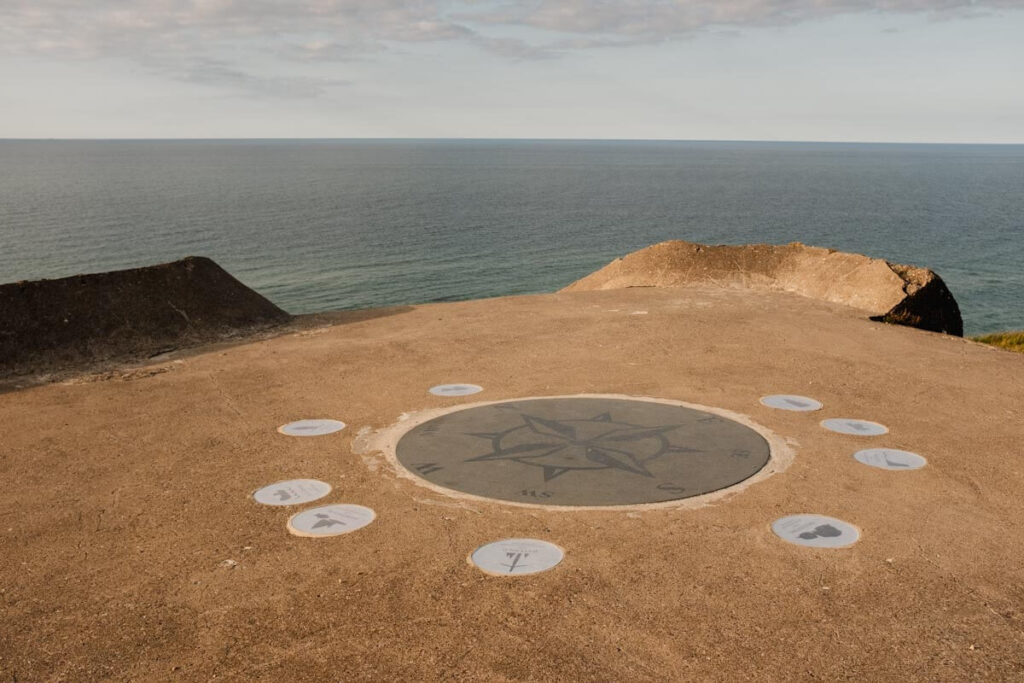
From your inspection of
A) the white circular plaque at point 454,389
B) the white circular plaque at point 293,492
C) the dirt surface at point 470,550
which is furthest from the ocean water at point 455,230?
the white circular plaque at point 293,492

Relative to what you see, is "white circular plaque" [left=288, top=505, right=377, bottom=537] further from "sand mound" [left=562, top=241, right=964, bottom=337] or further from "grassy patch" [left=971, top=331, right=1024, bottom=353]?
"grassy patch" [left=971, top=331, right=1024, bottom=353]

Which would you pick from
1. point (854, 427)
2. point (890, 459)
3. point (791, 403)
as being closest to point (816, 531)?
point (890, 459)

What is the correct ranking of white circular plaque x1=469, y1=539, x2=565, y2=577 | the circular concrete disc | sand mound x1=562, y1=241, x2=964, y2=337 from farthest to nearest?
sand mound x1=562, y1=241, x2=964, y2=337
the circular concrete disc
white circular plaque x1=469, y1=539, x2=565, y2=577

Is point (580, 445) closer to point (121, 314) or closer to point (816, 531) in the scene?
point (816, 531)

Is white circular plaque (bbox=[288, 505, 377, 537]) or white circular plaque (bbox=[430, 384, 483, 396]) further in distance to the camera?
white circular plaque (bbox=[430, 384, 483, 396])

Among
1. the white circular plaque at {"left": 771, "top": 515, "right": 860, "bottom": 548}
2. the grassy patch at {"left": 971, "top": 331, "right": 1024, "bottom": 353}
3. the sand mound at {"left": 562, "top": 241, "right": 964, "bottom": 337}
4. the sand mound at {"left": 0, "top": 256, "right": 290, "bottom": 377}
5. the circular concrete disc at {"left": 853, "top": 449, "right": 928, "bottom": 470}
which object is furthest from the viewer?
the grassy patch at {"left": 971, "top": 331, "right": 1024, "bottom": 353}

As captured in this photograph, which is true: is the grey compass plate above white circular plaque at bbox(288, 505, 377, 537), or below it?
above

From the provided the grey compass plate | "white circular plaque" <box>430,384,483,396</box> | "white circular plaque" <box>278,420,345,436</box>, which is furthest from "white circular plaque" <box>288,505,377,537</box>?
"white circular plaque" <box>430,384,483,396</box>
